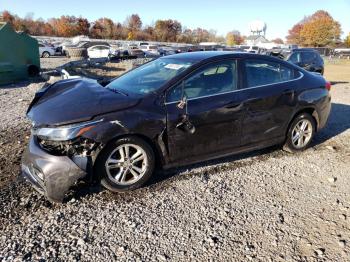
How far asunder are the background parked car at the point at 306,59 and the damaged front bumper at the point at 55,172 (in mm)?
11816

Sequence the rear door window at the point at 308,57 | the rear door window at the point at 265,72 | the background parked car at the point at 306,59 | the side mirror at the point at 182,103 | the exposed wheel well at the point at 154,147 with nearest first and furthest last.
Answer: the exposed wheel well at the point at 154,147, the side mirror at the point at 182,103, the rear door window at the point at 265,72, the background parked car at the point at 306,59, the rear door window at the point at 308,57

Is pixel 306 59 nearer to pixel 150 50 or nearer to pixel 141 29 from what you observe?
pixel 150 50

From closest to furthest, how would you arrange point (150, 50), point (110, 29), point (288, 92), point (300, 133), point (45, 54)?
point (288, 92) < point (300, 133) < point (45, 54) < point (150, 50) < point (110, 29)

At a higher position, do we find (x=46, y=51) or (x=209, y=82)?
(x=209, y=82)

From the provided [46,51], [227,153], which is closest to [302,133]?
[227,153]

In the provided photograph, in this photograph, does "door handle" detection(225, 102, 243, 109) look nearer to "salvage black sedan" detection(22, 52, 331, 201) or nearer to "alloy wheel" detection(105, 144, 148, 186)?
"salvage black sedan" detection(22, 52, 331, 201)

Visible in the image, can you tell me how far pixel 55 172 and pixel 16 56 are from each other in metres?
12.2

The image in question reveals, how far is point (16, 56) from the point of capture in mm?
13914

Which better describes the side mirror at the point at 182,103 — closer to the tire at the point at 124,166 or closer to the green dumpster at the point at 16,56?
the tire at the point at 124,166

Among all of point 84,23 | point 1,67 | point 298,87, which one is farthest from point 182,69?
Result: point 84,23

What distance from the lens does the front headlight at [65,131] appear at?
142 inches

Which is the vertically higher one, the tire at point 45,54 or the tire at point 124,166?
the tire at point 124,166

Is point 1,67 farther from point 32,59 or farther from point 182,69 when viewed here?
point 182,69

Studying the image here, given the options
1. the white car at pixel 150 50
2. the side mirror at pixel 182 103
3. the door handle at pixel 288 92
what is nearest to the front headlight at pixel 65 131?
the side mirror at pixel 182 103
